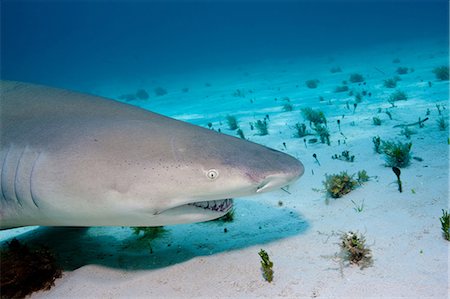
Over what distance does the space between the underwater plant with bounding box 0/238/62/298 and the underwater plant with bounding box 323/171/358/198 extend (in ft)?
11.0

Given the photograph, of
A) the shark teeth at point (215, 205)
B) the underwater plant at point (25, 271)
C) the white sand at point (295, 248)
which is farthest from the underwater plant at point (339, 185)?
the underwater plant at point (25, 271)

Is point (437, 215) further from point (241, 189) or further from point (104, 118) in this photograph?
point (104, 118)

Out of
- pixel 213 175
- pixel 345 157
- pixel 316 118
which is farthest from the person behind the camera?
pixel 316 118

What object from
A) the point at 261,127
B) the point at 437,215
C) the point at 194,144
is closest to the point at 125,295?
the point at 194,144

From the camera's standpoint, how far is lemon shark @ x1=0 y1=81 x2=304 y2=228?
2.36 metres

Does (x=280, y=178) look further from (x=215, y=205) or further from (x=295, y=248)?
(x=295, y=248)

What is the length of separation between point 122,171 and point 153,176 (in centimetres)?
23

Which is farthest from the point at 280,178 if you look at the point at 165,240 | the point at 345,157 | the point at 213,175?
the point at 345,157

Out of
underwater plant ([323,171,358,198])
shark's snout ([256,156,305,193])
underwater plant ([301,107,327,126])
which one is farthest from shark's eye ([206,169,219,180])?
underwater plant ([301,107,327,126])

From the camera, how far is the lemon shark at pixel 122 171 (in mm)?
2355

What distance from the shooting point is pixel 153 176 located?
7.77ft

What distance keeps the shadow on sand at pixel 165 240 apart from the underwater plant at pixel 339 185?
68cm

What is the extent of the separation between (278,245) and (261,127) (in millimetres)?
5544

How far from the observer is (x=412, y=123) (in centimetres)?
725
